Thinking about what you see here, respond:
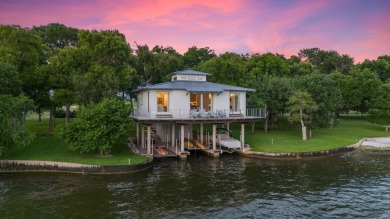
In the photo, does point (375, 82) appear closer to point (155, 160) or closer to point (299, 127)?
point (299, 127)

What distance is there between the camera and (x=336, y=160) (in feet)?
123

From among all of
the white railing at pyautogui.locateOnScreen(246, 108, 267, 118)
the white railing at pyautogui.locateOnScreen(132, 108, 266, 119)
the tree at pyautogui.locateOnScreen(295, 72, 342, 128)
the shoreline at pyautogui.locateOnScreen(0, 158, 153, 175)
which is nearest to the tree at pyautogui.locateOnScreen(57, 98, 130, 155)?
the shoreline at pyautogui.locateOnScreen(0, 158, 153, 175)

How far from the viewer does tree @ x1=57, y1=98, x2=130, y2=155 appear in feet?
110

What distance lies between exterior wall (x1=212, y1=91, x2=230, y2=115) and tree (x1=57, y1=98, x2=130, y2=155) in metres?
13.7

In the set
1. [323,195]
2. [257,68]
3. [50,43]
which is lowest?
[323,195]

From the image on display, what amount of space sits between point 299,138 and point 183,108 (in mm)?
19515

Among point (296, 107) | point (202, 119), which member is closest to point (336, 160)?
point (296, 107)

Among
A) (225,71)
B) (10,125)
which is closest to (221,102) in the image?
(225,71)

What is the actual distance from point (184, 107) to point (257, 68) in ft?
114

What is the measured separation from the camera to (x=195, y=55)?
93938 millimetres

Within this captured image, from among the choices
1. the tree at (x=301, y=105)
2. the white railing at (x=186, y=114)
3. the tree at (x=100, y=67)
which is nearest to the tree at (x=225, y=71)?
the tree at (x=301, y=105)

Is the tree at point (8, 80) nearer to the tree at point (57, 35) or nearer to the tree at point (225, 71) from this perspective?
the tree at point (225, 71)

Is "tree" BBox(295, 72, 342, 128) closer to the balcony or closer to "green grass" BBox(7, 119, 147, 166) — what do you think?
the balcony

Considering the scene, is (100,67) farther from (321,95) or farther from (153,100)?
(321,95)
